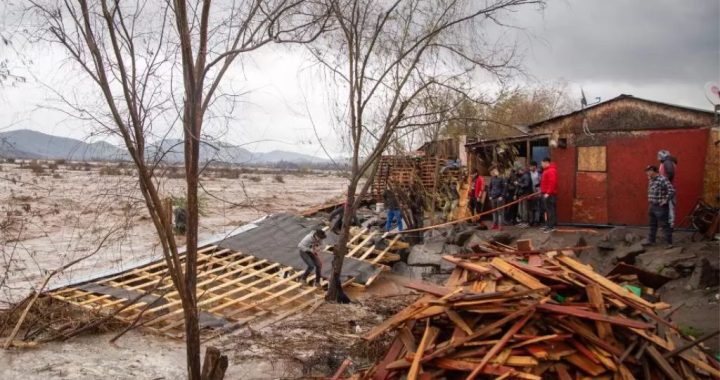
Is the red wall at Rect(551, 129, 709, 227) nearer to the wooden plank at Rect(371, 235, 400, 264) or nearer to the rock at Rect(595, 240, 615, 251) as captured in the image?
the rock at Rect(595, 240, 615, 251)

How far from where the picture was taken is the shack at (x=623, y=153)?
36.6 ft

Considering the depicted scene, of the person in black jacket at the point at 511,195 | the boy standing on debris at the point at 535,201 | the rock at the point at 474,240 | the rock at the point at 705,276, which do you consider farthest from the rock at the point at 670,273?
the person in black jacket at the point at 511,195

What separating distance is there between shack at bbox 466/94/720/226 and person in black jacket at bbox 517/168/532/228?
76cm

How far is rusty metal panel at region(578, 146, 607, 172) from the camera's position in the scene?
1238cm

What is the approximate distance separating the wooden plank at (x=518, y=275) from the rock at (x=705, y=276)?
3.59 m

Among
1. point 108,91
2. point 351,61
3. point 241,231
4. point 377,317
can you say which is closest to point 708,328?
point 377,317

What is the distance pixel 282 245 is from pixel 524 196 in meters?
5.71

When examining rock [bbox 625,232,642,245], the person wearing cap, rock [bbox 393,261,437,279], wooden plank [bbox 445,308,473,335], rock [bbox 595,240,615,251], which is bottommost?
rock [bbox 393,261,437,279]

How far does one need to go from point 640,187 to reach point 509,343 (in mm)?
8977

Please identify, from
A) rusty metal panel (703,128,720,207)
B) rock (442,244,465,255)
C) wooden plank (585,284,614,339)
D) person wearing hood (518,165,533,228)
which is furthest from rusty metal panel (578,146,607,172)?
wooden plank (585,284,614,339)

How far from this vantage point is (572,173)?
12805mm

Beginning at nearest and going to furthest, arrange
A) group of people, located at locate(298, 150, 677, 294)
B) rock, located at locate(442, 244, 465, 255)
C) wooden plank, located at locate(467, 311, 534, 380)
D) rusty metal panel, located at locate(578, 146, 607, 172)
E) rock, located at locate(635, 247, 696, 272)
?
wooden plank, located at locate(467, 311, 534, 380), rock, located at locate(635, 247, 696, 272), group of people, located at locate(298, 150, 677, 294), rock, located at locate(442, 244, 465, 255), rusty metal panel, located at locate(578, 146, 607, 172)

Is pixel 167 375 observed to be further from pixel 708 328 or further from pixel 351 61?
pixel 708 328

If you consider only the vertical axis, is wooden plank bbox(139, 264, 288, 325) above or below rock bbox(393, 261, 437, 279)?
above
